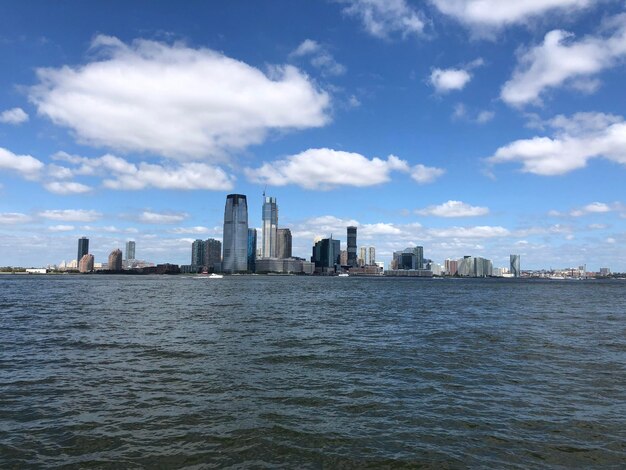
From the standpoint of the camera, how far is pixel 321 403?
22.0 metres

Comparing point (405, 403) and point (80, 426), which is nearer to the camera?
point (80, 426)

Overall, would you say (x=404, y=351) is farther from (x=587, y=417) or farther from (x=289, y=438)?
(x=289, y=438)

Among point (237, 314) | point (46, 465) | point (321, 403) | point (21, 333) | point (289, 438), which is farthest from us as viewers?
point (237, 314)

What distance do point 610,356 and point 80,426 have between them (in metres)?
36.4

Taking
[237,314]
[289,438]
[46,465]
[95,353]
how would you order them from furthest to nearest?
[237,314] → [95,353] → [289,438] → [46,465]

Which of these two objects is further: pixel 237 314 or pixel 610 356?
pixel 237 314

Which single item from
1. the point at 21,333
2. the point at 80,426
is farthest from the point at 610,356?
the point at 21,333

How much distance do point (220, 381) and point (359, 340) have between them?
18.8 m

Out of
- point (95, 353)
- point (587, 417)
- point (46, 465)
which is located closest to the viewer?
point (46, 465)

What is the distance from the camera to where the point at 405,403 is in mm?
22172

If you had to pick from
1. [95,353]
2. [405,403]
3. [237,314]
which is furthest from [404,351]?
[237,314]

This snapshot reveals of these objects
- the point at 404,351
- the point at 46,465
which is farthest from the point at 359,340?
the point at 46,465

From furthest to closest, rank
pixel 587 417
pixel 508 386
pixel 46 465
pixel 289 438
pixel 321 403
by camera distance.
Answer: pixel 508 386 → pixel 321 403 → pixel 587 417 → pixel 289 438 → pixel 46 465

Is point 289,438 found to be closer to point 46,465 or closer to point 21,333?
point 46,465
